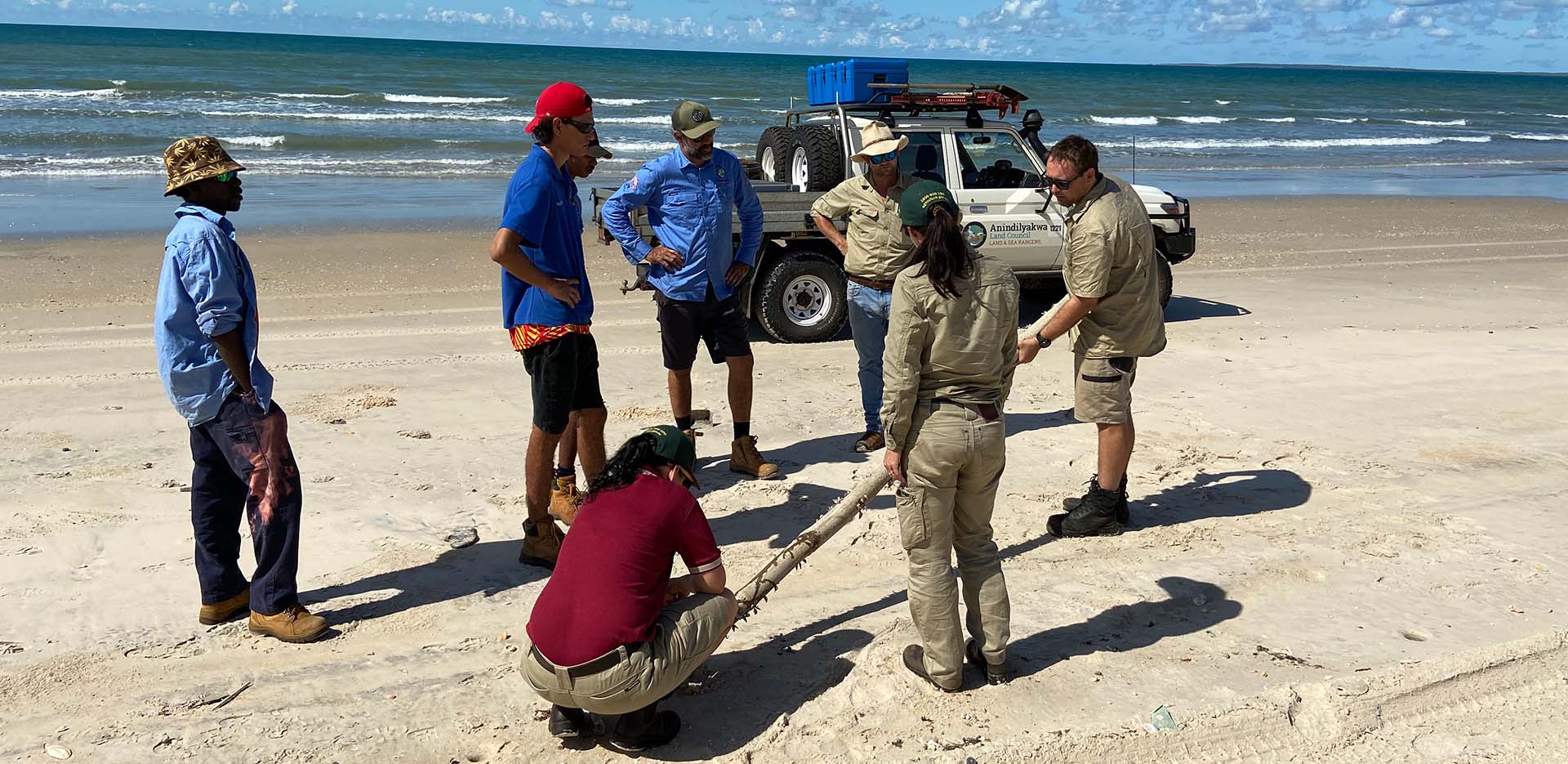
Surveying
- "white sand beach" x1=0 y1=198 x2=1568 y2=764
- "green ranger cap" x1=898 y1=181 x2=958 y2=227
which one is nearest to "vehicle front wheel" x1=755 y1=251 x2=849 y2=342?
"white sand beach" x1=0 y1=198 x2=1568 y2=764

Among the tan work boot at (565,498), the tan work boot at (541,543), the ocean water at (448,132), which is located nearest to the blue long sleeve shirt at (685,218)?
the tan work boot at (565,498)

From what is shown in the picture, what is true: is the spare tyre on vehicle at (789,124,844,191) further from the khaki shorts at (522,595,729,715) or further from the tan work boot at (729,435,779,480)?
the khaki shorts at (522,595,729,715)

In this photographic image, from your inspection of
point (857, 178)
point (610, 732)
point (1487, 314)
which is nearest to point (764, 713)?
point (610, 732)

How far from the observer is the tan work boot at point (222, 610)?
4.80 m

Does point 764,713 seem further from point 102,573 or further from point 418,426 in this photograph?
point 418,426

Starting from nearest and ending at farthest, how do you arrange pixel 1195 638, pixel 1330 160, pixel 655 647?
pixel 655 647, pixel 1195 638, pixel 1330 160

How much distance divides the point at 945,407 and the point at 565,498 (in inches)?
94.0

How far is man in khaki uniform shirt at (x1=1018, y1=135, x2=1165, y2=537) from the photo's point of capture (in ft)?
17.4

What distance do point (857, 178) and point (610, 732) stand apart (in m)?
3.73

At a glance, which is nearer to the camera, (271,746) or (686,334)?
(271,746)

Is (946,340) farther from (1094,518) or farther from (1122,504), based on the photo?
(1122,504)

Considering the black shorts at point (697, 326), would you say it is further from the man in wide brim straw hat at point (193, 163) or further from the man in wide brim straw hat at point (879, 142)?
the man in wide brim straw hat at point (193, 163)

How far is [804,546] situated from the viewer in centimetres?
464

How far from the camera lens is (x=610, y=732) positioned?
391cm
